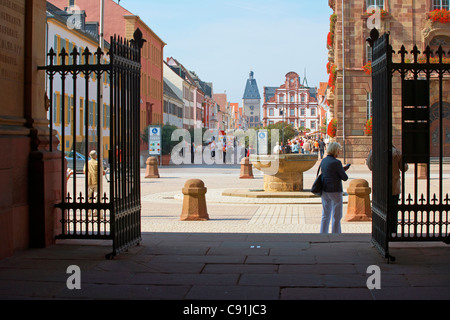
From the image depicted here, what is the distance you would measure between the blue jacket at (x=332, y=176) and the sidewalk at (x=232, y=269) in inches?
48.3

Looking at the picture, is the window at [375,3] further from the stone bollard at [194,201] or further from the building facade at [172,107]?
the building facade at [172,107]

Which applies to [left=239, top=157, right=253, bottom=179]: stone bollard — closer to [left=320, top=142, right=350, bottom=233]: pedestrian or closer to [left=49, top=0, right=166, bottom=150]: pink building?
[left=320, top=142, right=350, bottom=233]: pedestrian

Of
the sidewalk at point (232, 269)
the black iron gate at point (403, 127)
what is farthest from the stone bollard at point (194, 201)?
the black iron gate at point (403, 127)

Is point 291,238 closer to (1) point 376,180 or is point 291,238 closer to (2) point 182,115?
(1) point 376,180

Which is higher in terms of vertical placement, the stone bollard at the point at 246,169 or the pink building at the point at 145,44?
the pink building at the point at 145,44

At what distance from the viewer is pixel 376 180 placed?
7.80 m

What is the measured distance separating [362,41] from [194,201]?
32008mm

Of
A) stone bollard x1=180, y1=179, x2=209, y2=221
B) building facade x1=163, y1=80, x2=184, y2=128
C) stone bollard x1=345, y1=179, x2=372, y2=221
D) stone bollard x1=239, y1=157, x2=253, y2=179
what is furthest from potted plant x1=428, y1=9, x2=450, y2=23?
building facade x1=163, y1=80, x2=184, y2=128

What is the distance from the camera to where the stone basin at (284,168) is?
18.4 m

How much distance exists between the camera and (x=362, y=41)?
42.5 m

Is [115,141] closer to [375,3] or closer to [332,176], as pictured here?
[332,176]

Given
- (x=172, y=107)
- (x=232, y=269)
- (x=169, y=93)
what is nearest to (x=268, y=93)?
(x=172, y=107)
